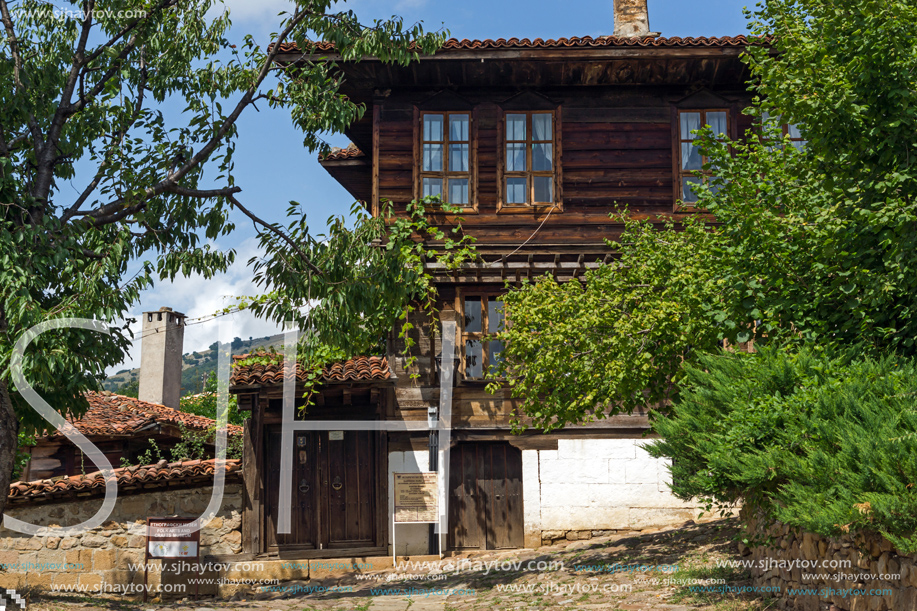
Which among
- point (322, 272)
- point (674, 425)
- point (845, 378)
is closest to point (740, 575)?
point (674, 425)

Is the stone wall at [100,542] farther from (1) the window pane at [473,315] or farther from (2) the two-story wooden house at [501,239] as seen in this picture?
(1) the window pane at [473,315]

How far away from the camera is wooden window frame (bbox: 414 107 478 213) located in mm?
13688

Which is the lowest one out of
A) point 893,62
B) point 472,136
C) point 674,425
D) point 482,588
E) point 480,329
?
point 482,588

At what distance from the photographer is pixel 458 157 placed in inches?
546

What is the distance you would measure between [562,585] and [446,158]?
7.56 metres

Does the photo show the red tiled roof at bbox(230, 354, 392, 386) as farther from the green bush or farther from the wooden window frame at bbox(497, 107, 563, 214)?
the green bush

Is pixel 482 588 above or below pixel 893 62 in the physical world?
below

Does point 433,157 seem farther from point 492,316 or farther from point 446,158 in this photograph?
point 492,316

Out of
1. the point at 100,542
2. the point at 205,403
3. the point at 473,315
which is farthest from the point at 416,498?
the point at 205,403

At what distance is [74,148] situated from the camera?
9766 mm

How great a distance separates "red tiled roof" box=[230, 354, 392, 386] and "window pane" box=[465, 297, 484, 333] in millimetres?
1563

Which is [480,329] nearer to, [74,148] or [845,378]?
[74,148]

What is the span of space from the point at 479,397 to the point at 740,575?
5982 mm

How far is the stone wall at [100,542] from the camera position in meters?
11.6
